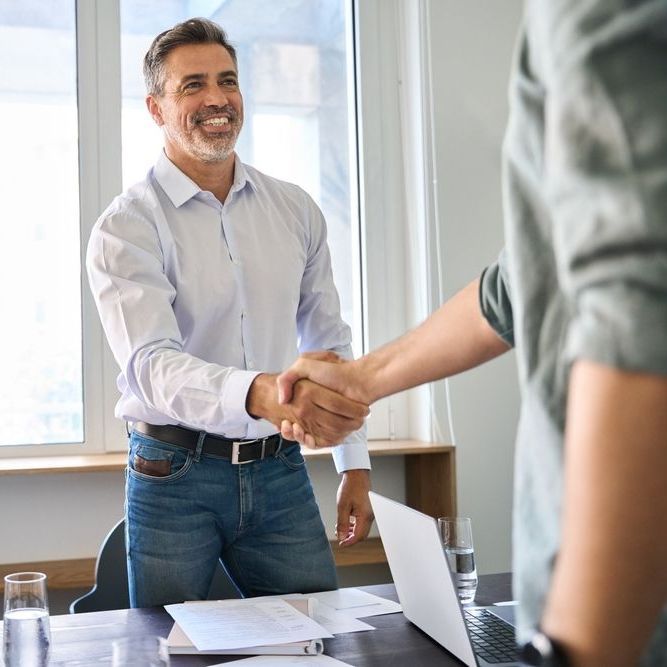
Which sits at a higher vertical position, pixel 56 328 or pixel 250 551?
pixel 56 328

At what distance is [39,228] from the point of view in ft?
10.8

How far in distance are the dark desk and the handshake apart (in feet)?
1.51

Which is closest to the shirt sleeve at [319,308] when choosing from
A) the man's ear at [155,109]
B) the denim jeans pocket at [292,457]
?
the denim jeans pocket at [292,457]

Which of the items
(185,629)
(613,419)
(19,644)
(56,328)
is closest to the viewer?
(613,419)

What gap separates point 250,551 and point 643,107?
1.68 m

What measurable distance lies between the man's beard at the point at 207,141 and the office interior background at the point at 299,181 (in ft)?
3.32

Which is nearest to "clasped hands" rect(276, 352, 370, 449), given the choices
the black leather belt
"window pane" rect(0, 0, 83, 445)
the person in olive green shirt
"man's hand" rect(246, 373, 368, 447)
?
"man's hand" rect(246, 373, 368, 447)

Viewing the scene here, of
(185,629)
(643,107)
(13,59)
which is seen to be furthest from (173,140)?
(643,107)

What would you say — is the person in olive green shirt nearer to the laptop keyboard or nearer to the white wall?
the laptop keyboard

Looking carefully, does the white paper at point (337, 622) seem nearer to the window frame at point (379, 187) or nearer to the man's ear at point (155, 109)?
the man's ear at point (155, 109)

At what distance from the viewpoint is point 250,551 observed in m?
2.07

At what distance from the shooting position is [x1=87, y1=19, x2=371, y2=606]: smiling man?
1.94 m

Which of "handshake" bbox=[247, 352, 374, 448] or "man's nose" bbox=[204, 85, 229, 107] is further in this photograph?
"man's nose" bbox=[204, 85, 229, 107]

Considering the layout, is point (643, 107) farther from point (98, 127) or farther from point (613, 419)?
point (98, 127)
